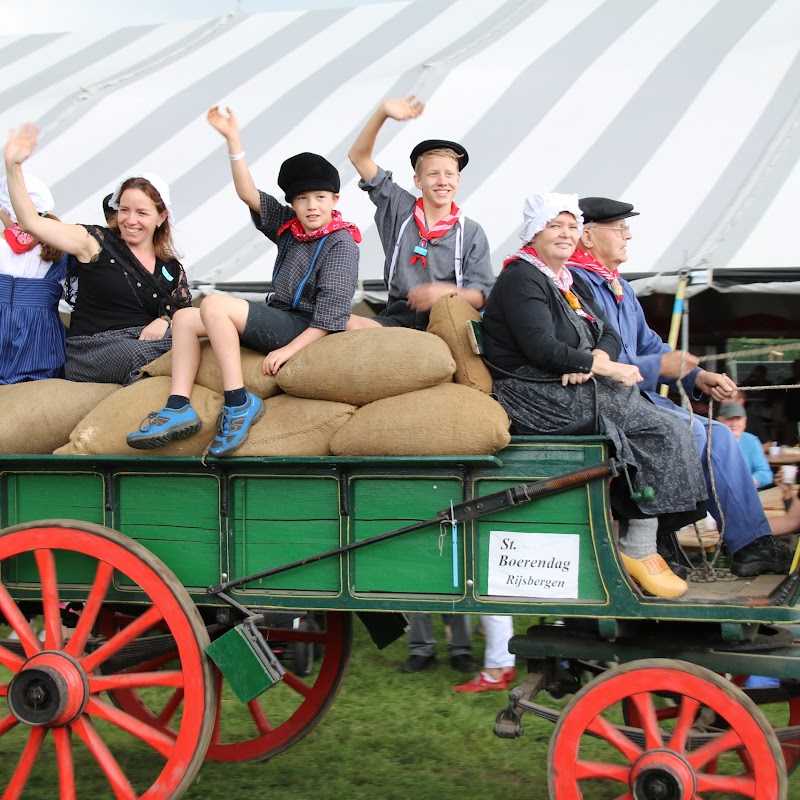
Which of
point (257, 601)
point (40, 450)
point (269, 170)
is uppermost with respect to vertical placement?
point (269, 170)

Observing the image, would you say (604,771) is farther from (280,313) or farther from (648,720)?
(280,313)

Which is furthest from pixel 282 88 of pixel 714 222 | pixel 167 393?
pixel 167 393

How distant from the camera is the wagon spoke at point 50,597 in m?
3.22

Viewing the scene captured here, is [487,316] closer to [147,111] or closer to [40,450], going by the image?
[40,450]

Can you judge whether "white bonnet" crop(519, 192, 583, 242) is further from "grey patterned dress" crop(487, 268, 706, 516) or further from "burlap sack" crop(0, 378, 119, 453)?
"burlap sack" crop(0, 378, 119, 453)

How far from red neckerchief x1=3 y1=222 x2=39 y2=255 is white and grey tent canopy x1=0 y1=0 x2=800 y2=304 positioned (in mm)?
2579

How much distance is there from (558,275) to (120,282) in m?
1.56

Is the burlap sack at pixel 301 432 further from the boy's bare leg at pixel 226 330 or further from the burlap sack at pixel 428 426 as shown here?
the boy's bare leg at pixel 226 330

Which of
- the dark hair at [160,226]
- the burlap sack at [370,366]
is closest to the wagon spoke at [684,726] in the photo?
the burlap sack at [370,366]

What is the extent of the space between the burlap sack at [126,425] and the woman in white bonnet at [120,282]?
32cm

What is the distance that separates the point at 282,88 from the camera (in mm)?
8797

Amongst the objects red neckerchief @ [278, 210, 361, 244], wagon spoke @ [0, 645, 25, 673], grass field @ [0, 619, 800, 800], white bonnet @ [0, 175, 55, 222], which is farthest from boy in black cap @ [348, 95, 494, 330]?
grass field @ [0, 619, 800, 800]

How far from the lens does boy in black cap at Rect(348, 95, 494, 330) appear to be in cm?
381

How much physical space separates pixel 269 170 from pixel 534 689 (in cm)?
545
